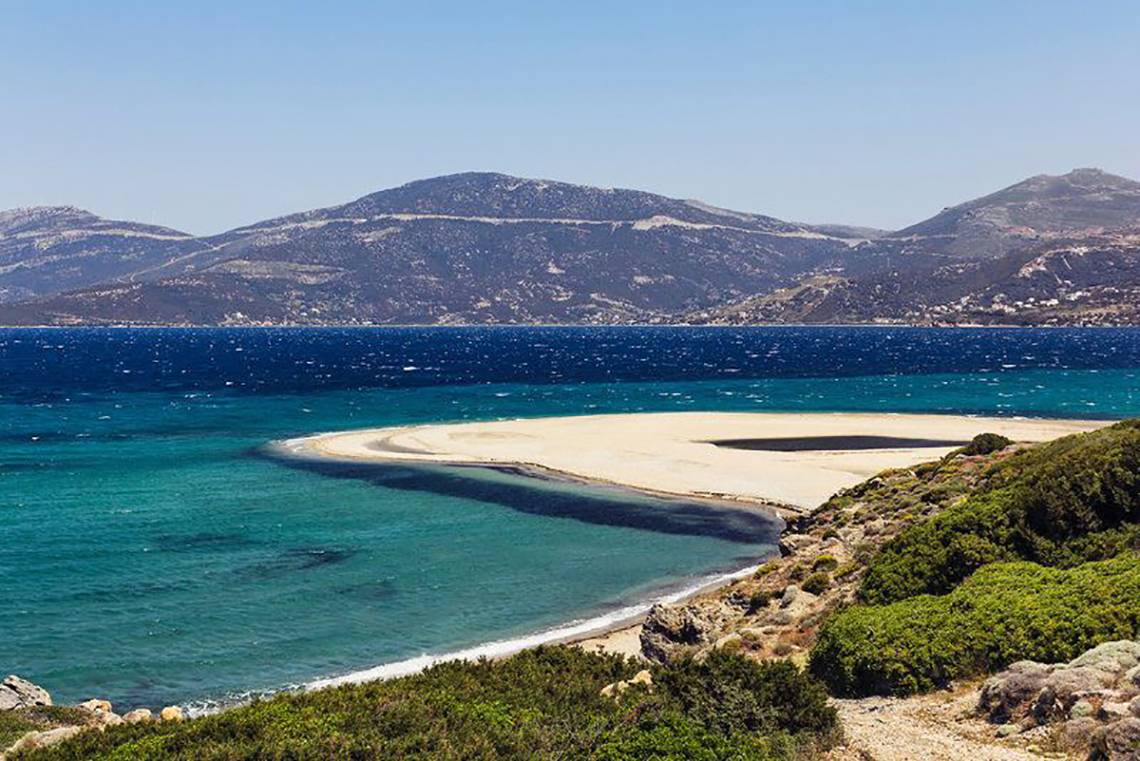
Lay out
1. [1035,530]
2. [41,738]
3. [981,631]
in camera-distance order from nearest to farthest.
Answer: [41,738], [981,631], [1035,530]

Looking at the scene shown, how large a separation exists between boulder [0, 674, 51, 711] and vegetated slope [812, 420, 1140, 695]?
745 inches

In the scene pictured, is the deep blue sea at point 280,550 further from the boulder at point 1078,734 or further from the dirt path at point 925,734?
the boulder at point 1078,734

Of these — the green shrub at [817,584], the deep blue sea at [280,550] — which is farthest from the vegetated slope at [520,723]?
the deep blue sea at [280,550]

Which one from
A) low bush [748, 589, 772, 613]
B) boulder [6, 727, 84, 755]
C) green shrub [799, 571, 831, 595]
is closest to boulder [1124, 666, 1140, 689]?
green shrub [799, 571, 831, 595]

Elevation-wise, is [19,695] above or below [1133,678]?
below

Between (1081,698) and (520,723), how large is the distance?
863 centimetres

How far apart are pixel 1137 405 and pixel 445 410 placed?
253 feet

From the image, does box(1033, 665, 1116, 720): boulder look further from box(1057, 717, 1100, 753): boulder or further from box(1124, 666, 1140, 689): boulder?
box(1057, 717, 1100, 753): boulder

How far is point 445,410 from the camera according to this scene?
106500 millimetres

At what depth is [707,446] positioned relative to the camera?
77.1 m

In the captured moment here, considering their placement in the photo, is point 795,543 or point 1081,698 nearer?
point 1081,698

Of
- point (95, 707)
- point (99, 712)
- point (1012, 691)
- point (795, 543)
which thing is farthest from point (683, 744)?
point (795, 543)

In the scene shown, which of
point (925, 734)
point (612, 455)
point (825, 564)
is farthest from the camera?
point (612, 455)

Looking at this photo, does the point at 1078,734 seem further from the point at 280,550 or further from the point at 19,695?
the point at 280,550
